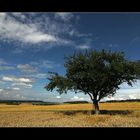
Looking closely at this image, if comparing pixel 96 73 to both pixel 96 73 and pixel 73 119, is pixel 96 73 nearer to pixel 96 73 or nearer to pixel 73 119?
pixel 96 73

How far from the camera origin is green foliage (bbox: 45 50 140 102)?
28.3 m

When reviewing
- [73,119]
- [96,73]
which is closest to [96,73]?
[96,73]

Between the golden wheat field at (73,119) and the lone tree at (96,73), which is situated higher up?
the lone tree at (96,73)

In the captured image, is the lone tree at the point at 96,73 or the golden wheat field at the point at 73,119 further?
the lone tree at the point at 96,73

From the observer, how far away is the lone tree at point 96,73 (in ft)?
93.0

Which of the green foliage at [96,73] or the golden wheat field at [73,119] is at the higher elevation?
the green foliage at [96,73]

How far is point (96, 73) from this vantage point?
1115 inches

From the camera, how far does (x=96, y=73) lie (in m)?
28.3
